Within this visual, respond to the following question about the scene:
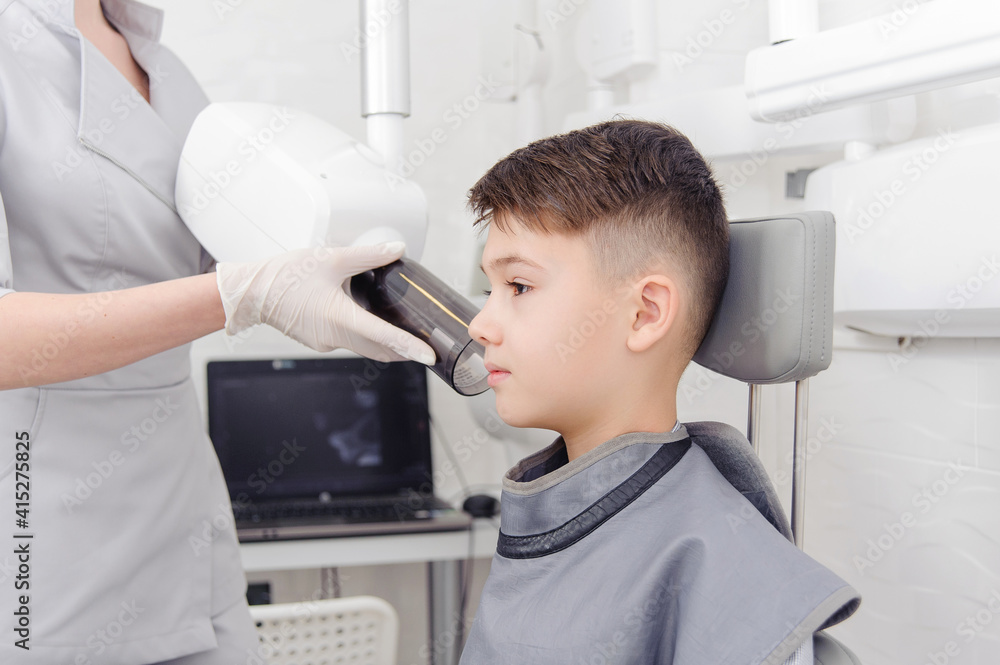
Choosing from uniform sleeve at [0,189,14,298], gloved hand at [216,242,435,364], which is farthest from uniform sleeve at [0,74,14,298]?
gloved hand at [216,242,435,364]

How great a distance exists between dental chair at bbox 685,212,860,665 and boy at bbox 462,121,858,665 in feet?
0.10

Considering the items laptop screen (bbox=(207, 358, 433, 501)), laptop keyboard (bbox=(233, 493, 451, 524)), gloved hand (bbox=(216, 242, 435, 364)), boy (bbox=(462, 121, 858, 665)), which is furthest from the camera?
laptop screen (bbox=(207, 358, 433, 501))

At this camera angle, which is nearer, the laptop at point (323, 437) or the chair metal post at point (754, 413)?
the chair metal post at point (754, 413)

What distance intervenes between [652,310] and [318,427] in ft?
4.41

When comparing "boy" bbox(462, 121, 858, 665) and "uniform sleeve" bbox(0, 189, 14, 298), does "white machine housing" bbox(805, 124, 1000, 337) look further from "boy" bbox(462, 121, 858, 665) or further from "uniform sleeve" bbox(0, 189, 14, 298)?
Result: "uniform sleeve" bbox(0, 189, 14, 298)

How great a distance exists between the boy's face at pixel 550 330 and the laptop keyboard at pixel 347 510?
1065 mm

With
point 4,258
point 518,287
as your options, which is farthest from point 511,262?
point 4,258

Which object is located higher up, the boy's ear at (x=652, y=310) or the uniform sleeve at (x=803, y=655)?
the boy's ear at (x=652, y=310)

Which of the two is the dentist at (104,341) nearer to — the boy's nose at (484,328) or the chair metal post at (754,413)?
the boy's nose at (484,328)

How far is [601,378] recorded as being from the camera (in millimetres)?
903

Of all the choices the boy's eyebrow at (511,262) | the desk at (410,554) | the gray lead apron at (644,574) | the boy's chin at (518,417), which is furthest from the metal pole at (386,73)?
the desk at (410,554)

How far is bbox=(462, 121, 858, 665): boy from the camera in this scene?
792 millimetres

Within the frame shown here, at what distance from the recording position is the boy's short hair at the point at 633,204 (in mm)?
877

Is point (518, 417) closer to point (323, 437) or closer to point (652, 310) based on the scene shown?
point (652, 310)
